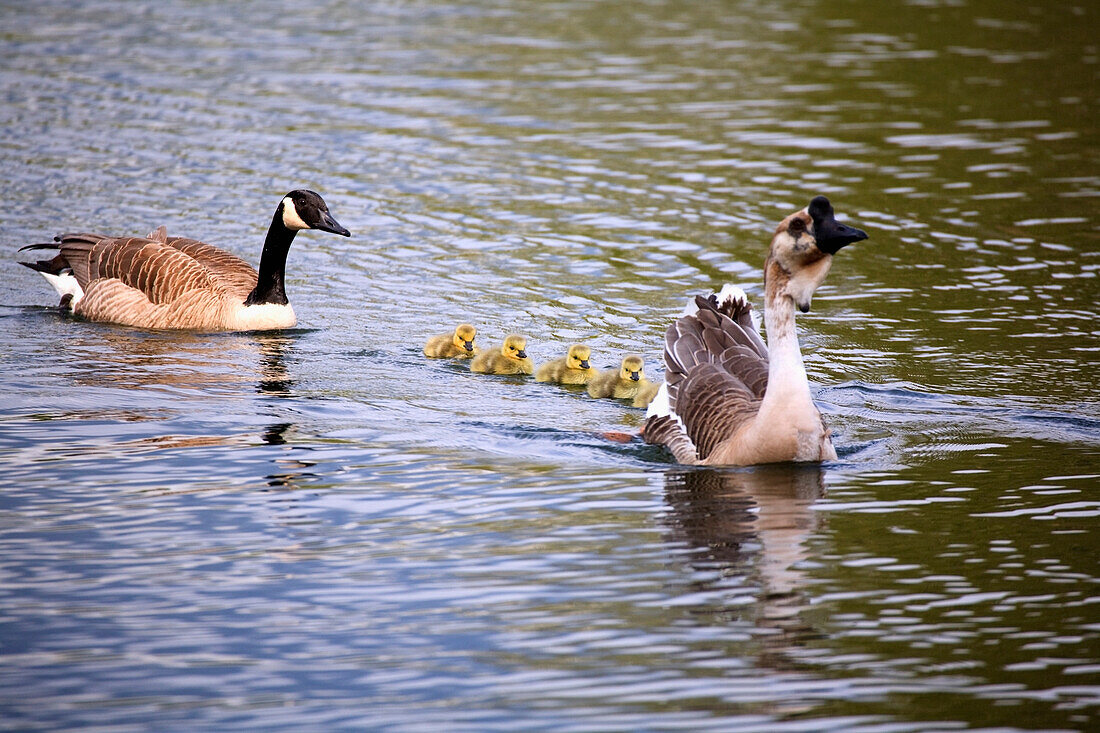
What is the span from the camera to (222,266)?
13188 mm

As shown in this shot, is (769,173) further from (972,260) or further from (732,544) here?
(732,544)

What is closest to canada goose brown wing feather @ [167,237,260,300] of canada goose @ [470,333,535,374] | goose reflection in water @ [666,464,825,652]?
canada goose @ [470,333,535,374]

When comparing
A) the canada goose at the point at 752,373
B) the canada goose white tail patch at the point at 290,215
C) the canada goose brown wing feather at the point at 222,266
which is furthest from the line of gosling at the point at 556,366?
the canada goose brown wing feather at the point at 222,266

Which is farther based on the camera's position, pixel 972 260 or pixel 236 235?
pixel 236 235

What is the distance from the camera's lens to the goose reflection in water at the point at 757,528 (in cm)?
696

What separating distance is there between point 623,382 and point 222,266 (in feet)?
14.7

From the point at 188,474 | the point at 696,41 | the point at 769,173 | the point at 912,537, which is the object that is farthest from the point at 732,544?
the point at 696,41

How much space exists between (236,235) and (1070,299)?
884cm

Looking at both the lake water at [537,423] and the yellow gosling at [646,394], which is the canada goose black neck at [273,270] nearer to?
the lake water at [537,423]

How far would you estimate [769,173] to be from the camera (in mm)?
18234

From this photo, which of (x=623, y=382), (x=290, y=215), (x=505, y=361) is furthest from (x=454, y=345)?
(x=290, y=215)

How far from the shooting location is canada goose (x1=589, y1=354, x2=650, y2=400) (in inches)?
419

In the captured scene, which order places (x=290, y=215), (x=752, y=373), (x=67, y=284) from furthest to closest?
(x=67, y=284) < (x=290, y=215) < (x=752, y=373)

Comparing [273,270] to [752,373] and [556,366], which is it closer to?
[556,366]
